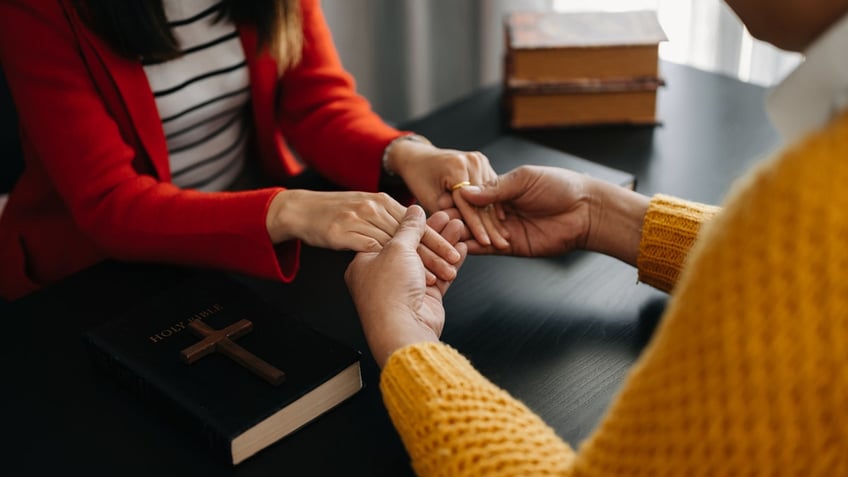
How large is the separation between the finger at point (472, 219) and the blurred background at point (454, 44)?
1.31 meters

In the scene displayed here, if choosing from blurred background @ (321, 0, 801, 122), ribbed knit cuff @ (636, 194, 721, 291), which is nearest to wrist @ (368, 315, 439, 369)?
ribbed knit cuff @ (636, 194, 721, 291)

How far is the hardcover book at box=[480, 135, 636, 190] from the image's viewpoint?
126 cm

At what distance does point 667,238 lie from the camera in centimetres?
106

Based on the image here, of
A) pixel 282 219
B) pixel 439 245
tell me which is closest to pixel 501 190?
pixel 439 245

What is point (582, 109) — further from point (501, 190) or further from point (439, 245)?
point (439, 245)

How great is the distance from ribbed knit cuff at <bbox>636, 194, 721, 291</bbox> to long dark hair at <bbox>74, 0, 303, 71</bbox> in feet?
2.18

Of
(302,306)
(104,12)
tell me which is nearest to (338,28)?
(104,12)

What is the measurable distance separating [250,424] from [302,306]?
0.89 feet

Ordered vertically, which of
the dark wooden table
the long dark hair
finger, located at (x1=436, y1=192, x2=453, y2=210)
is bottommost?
the dark wooden table

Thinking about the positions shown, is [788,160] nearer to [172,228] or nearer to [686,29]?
[172,228]

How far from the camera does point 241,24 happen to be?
1.40m

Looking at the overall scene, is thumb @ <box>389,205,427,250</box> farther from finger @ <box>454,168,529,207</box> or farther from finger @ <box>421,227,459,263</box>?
finger @ <box>454,168,529,207</box>

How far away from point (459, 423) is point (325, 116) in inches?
32.5

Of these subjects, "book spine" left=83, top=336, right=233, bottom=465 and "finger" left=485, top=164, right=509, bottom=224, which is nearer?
"book spine" left=83, top=336, right=233, bottom=465
